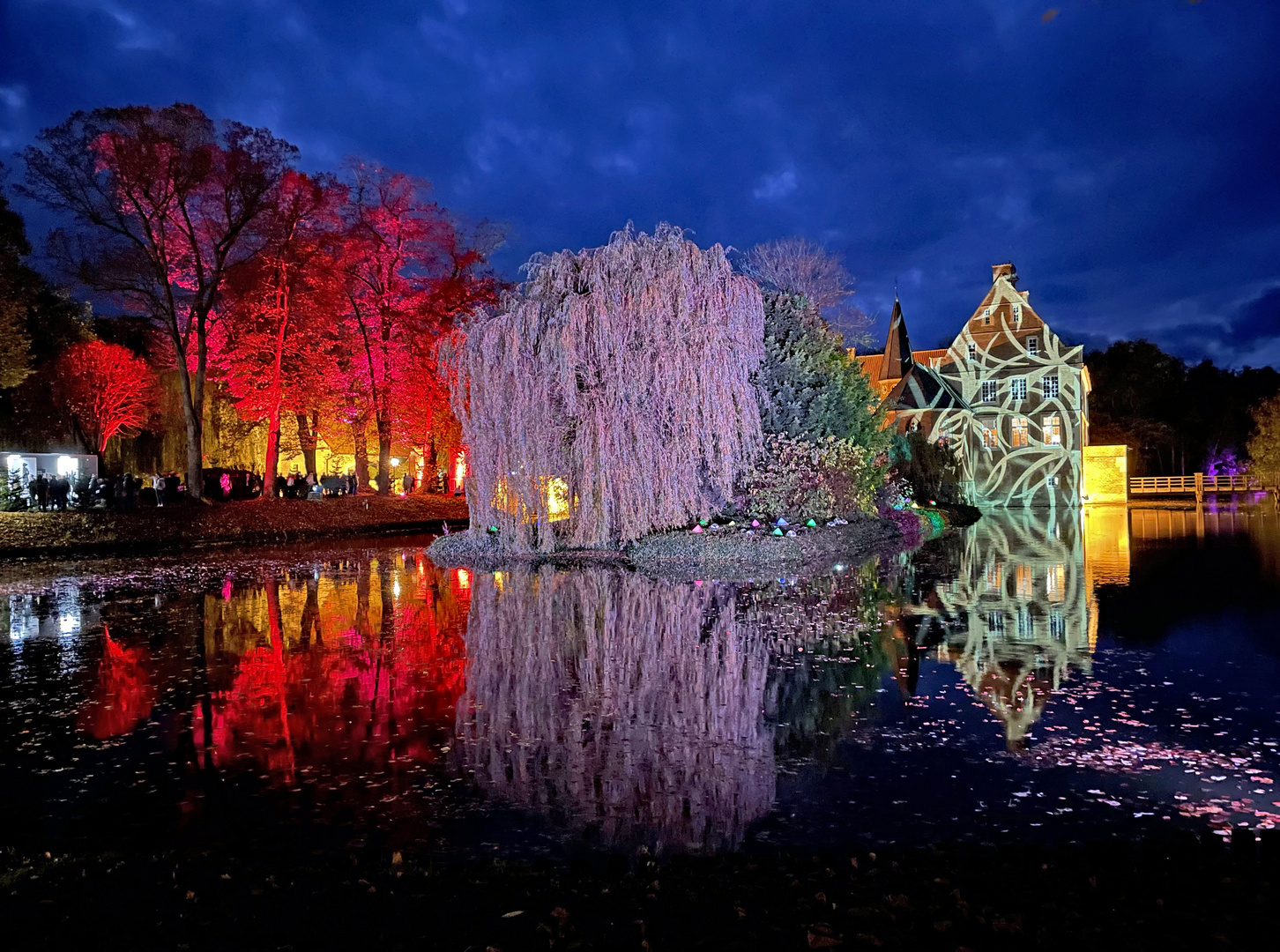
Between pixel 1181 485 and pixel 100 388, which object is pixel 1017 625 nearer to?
pixel 100 388

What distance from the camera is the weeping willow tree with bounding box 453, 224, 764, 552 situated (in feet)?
56.4

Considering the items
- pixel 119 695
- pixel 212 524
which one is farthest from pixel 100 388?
pixel 119 695

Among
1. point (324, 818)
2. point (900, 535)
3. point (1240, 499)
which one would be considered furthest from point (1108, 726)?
point (1240, 499)

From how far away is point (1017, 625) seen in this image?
33.5 feet

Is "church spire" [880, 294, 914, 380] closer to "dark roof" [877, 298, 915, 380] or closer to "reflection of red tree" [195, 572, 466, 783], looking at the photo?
"dark roof" [877, 298, 915, 380]

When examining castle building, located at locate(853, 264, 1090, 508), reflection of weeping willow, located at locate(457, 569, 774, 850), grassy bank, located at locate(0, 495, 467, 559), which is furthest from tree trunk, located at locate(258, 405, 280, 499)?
castle building, located at locate(853, 264, 1090, 508)

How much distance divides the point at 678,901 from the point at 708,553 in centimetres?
1427

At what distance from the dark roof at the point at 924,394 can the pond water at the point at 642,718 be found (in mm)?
30527

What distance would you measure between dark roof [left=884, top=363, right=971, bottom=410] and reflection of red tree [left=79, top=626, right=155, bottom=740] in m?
39.1

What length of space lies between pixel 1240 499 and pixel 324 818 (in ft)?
183

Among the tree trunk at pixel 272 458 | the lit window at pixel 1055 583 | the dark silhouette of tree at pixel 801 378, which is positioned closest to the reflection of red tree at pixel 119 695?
the lit window at pixel 1055 583

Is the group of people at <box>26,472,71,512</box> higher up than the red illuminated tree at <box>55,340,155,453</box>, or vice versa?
the red illuminated tree at <box>55,340,155,453</box>

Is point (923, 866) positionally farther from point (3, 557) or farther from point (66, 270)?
point (66, 270)

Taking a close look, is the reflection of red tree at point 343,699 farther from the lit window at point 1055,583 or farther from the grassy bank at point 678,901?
the lit window at point 1055,583
